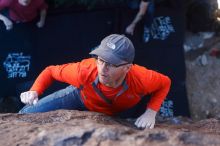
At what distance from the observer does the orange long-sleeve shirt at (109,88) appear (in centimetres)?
318

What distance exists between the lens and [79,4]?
198 inches

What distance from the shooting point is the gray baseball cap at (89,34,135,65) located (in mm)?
2895

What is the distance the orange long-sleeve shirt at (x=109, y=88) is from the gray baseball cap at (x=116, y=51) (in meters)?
0.24

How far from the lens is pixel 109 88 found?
3133mm

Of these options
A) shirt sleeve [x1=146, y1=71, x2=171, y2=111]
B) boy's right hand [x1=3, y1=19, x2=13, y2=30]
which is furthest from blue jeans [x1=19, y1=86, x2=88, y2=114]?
boy's right hand [x1=3, y1=19, x2=13, y2=30]

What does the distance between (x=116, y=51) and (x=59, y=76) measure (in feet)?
1.79

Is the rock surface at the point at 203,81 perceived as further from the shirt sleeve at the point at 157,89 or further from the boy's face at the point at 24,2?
the shirt sleeve at the point at 157,89

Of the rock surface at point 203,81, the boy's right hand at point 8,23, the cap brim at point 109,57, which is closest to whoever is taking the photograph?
the cap brim at point 109,57

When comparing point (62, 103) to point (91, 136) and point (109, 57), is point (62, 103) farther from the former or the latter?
point (91, 136)

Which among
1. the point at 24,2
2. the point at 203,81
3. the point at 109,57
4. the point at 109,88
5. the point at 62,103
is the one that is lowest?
the point at 203,81

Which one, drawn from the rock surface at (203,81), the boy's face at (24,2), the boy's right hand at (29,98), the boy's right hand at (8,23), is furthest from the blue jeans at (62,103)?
the rock surface at (203,81)

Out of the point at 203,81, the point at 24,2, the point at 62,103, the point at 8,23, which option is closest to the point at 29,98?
the point at 62,103

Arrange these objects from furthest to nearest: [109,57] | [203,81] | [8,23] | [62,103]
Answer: [203,81] → [8,23] → [62,103] → [109,57]

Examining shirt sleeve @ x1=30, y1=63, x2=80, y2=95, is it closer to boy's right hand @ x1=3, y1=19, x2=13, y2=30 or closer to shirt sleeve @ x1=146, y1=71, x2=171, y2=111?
shirt sleeve @ x1=146, y1=71, x2=171, y2=111
